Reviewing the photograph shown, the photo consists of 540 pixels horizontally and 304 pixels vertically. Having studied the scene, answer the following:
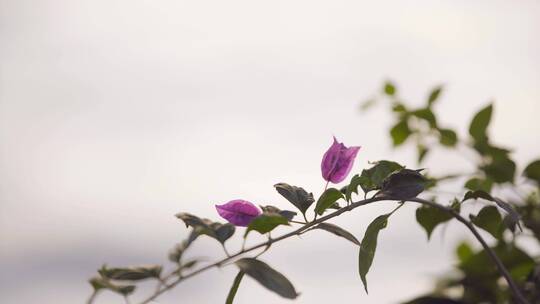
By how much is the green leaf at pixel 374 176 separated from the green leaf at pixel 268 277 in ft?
0.53

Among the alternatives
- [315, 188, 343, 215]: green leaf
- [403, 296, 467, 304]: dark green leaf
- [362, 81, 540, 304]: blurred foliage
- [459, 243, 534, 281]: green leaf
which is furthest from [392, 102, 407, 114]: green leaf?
[315, 188, 343, 215]: green leaf

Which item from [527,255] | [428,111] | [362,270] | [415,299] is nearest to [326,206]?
[362,270]

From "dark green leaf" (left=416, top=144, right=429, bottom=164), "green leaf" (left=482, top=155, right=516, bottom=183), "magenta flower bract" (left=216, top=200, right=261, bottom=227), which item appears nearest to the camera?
"magenta flower bract" (left=216, top=200, right=261, bottom=227)

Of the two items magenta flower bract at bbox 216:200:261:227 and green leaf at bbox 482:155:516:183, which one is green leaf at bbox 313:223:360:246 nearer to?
magenta flower bract at bbox 216:200:261:227

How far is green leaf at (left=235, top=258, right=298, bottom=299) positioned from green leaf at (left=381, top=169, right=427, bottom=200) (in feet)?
0.51

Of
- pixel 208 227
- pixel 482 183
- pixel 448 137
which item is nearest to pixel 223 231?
pixel 208 227

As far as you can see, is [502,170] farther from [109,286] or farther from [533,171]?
[109,286]

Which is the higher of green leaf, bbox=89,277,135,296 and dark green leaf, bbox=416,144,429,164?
dark green leaf, bbox=416,144,429,164

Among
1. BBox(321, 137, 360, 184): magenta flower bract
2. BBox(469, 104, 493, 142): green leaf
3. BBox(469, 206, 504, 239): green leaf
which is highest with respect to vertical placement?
BBox(469, 104, 493, 142): green leaf

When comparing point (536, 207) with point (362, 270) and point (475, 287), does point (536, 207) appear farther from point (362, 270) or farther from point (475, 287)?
point (362, 270)

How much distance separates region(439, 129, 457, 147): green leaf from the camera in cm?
141

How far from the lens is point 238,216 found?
0.63m

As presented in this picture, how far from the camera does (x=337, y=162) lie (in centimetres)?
71

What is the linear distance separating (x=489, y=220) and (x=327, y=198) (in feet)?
0.80
